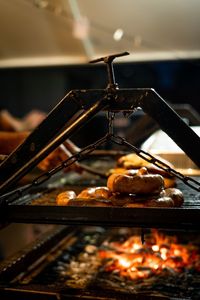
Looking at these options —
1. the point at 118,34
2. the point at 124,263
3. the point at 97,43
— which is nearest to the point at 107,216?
the point at 124,263

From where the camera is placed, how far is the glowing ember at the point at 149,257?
121 inches

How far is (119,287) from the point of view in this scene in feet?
9.08

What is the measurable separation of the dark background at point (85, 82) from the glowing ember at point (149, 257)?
496cm

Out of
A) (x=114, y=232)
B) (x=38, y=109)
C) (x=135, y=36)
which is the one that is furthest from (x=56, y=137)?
(x=38, y=109)

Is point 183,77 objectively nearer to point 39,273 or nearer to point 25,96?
point 25,96

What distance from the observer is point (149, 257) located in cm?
330

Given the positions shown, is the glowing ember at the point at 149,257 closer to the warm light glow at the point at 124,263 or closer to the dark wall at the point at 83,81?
the warm light glow at the point at 124,263

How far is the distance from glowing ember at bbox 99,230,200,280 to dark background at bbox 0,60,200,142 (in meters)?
4.96

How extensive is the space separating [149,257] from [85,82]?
6.18 metres

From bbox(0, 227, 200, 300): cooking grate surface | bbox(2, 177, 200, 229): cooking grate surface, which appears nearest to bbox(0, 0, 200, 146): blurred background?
bbox(0, 227, 200, 300): cooking grate surface

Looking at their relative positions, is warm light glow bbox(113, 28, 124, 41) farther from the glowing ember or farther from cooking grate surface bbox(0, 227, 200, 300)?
cooking grate surface bbox(0, 227, 200, 300)

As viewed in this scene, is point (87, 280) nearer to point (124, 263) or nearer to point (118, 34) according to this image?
point (124, 263)

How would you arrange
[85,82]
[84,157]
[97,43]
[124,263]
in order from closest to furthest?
[84,157] → [124,263] → [97,43] → [85,82]

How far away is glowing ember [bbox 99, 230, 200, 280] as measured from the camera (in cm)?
307
